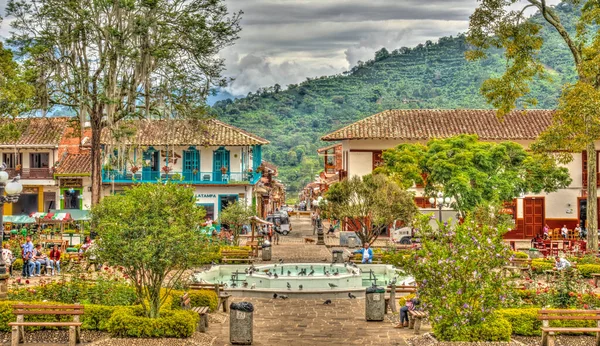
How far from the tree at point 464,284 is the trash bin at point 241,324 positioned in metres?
3.13

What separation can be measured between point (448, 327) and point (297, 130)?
7789 cm

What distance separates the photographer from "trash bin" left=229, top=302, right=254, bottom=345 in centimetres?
1362

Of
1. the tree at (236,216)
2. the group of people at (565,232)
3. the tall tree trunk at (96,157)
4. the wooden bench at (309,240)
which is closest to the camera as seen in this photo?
the tall tree trunk at (96,157)

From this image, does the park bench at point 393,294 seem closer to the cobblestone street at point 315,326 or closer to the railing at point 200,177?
the cobblestone street at point 315,326

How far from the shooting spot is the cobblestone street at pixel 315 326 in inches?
561

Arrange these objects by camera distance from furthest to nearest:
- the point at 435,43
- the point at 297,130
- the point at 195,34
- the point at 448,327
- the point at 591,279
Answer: the point at 435,43
the point at 297,130
the point at 195,34
the point at 591,279
the point at 448,327

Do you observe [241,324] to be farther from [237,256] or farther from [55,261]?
[237,256]

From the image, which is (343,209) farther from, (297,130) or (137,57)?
(297,130)

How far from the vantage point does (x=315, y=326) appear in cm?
1579

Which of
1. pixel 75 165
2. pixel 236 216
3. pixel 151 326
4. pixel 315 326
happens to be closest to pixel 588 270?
pixel 315 326

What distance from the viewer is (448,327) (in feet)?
40.9

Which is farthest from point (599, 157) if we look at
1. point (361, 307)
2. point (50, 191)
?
point (50, 191)

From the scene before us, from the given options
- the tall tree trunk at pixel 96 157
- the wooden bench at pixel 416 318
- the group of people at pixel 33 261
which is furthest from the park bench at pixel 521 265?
the tall tree trunk at pixel 96 157

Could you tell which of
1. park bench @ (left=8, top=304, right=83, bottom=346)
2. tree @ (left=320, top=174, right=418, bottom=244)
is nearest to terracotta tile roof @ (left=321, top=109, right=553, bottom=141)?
tree @ (left=320, top=174, right=418, bottom=244)
